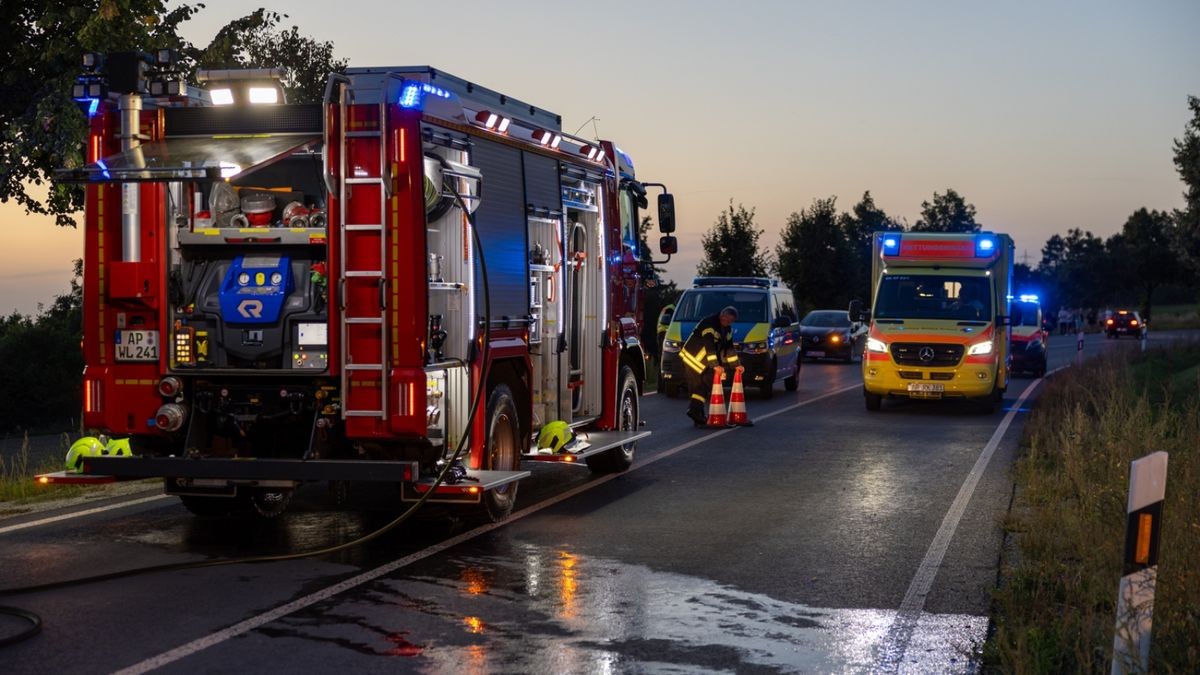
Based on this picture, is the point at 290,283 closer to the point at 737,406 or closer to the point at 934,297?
the point at 737,406

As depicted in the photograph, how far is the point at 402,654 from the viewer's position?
6668mm

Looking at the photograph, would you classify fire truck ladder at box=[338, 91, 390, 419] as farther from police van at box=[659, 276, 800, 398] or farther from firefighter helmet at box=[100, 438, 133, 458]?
police van at box=[659, 276, 800, 398]

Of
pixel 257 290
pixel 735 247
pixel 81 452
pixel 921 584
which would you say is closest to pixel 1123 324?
pixel 735 247

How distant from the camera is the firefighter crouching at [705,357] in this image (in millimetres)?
19469

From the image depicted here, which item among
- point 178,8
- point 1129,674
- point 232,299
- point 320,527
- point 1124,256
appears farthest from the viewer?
point 1124,256

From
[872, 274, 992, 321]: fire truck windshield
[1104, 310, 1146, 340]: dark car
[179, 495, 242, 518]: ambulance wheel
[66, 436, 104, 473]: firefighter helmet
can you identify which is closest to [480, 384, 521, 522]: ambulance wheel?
[179, 495, 242, 518]: ambulance wheel

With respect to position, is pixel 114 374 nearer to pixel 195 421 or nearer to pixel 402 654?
pixel 195 421

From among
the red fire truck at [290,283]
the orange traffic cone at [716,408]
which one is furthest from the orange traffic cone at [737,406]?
the red fire truck at [290,283]

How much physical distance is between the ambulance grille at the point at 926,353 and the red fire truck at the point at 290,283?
12.7m

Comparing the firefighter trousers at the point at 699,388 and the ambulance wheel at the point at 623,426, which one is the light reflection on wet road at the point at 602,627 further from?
the firefighter trousers at the point at 699,388

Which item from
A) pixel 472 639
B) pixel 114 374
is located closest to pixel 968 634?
pixel 472 639

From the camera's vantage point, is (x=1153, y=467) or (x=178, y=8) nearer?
(x=1153, y=467)

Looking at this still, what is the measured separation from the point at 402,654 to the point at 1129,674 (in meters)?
3.19

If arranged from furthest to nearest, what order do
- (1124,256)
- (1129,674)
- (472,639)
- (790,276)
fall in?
1. (1124,256)
2. (790,276)
3. (472,639)
4. (1129,674)
